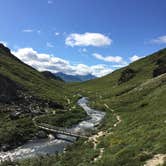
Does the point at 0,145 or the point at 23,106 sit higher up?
the point at 23,106

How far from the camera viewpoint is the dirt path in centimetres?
3388

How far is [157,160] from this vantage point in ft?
114

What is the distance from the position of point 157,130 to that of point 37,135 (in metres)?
29.4

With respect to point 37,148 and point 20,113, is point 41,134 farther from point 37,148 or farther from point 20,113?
point 20,113

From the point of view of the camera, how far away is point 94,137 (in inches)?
2306

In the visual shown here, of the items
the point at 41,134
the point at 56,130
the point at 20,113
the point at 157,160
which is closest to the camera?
the point at 157,160

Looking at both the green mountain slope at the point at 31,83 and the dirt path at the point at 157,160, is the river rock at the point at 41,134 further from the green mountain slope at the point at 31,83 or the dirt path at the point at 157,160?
the green mountain slope at the point at 31,83

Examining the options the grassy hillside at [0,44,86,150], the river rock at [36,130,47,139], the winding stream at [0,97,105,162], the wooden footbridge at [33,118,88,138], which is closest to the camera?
the winding stream at [0,97,105,162]

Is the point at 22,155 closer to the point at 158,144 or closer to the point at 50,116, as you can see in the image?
the point at 158,144

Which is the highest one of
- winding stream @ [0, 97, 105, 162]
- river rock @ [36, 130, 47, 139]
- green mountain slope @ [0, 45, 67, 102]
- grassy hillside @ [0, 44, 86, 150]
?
green mountain slope @ [0, 45, 67, 102]

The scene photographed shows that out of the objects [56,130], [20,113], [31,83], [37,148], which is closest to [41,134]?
[56,130]

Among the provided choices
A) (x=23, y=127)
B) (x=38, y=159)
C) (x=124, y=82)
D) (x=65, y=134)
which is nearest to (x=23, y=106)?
(x=23, y=127)

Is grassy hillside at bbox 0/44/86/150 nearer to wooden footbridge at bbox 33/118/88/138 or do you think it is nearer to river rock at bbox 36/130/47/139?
river rock at bbox 36/130/47/139

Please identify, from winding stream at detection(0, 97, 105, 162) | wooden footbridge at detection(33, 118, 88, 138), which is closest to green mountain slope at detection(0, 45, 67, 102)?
wooden footbridge at detection(33, 118, 88, 138)
